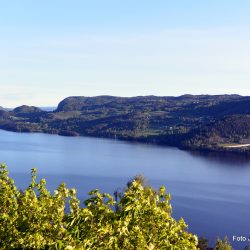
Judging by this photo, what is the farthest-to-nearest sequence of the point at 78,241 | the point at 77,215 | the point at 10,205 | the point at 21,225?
1. the point at 10,205
2. the point at 21,225
3. the point at 77,215
4. the point at 78,241

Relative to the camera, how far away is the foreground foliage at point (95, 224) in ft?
55.4

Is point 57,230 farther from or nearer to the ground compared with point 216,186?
farther from the ground

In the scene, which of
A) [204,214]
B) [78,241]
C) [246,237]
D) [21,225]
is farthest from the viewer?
[204,214]

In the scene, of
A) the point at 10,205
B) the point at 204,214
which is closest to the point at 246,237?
the point at 204,214

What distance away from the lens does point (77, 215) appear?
58.6 feet

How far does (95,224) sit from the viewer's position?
17422 millimetres

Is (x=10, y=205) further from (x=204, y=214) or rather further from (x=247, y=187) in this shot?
(x=247, y=187)

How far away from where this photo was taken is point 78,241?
16094mm

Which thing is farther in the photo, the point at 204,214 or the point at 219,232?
the point at 204,214

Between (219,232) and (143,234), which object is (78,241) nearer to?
(143,234)

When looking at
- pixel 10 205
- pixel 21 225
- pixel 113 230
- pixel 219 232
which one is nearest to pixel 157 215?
pixel 113 230

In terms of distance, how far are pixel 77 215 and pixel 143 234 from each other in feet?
9.67

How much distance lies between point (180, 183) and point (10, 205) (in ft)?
576

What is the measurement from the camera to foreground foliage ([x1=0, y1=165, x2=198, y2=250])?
16.9m
